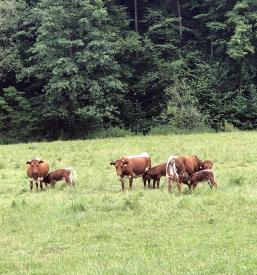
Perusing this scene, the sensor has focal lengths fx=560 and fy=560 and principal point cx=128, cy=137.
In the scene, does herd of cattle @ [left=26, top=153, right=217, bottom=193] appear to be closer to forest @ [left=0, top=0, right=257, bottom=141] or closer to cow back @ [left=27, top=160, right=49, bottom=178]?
cow back @ [left=27, top=160, right=49, bottom=178]

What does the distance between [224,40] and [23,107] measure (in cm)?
1670

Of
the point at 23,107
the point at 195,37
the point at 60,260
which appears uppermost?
the point at 195,37

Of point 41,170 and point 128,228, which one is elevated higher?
point 41,170

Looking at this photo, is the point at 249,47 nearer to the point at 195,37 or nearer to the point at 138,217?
the point at 195,37

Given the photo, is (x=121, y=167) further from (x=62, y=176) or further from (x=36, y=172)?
(x=36, y=172)

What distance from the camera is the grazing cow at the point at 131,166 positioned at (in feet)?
55.1

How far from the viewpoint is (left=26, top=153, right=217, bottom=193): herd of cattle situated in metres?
15.5

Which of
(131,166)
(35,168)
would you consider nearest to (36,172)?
(35,168)

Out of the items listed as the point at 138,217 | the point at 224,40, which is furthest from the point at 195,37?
the point at 138,217

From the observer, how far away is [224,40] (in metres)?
44.7

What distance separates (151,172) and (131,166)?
2.13 feet

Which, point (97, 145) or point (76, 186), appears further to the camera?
point (97, 145)

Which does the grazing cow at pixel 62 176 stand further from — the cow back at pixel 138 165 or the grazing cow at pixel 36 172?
the cow back at pixel 138 165

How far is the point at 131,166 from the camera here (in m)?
17.1
